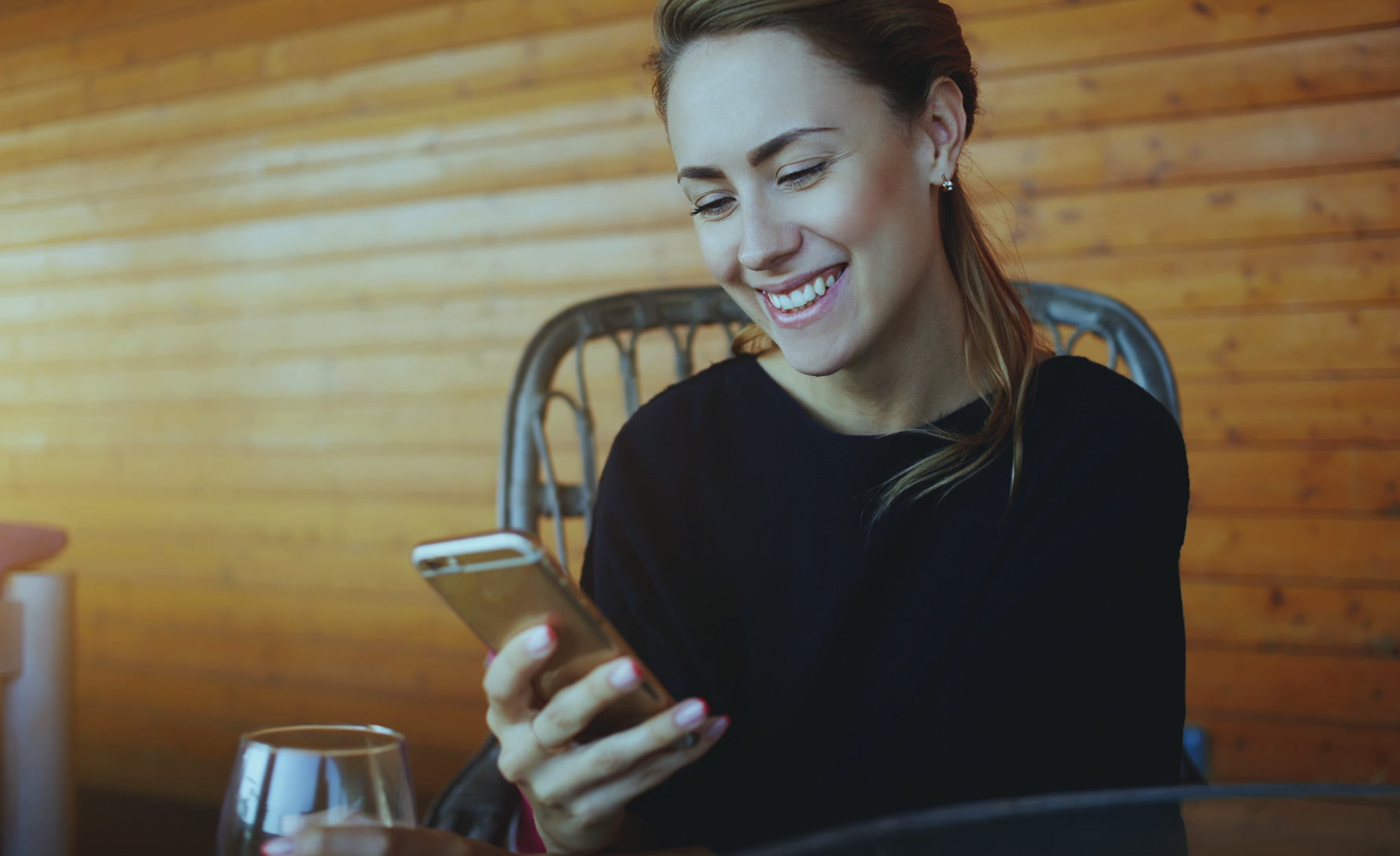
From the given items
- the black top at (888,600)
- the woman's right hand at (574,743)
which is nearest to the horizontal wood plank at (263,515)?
the black top at (888,600)

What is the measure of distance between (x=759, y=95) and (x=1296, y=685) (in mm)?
2066

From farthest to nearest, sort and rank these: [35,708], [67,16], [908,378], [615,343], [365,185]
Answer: [67,16]
[365,185]
[615,343]
[908,378]
[35,708]

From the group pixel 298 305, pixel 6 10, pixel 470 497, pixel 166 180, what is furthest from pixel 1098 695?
pixel 6 10

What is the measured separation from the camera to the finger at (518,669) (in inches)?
26.3

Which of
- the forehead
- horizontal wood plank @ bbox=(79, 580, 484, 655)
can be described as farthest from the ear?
horizontal wood plank @ bbox=(79, 580, 484, 655)

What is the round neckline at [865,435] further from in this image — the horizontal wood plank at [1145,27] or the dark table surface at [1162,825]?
the horizontal wood plank at [1145,27]

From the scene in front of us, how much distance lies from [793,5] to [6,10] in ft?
14.0

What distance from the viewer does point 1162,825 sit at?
59 cm

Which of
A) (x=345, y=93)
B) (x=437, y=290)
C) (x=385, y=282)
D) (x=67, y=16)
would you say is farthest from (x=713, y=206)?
(x=67, y=16)

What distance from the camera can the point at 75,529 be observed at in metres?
4.00

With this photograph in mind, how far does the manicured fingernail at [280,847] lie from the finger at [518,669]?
21 cm

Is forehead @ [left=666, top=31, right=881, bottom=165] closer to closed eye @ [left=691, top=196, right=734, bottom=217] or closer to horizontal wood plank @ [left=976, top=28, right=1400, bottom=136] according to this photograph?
closed eye @ [left=691, top=196, right=734, bottom=217]

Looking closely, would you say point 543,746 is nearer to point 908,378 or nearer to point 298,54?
point 908,378

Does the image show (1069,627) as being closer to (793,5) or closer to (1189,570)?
(793,5)
